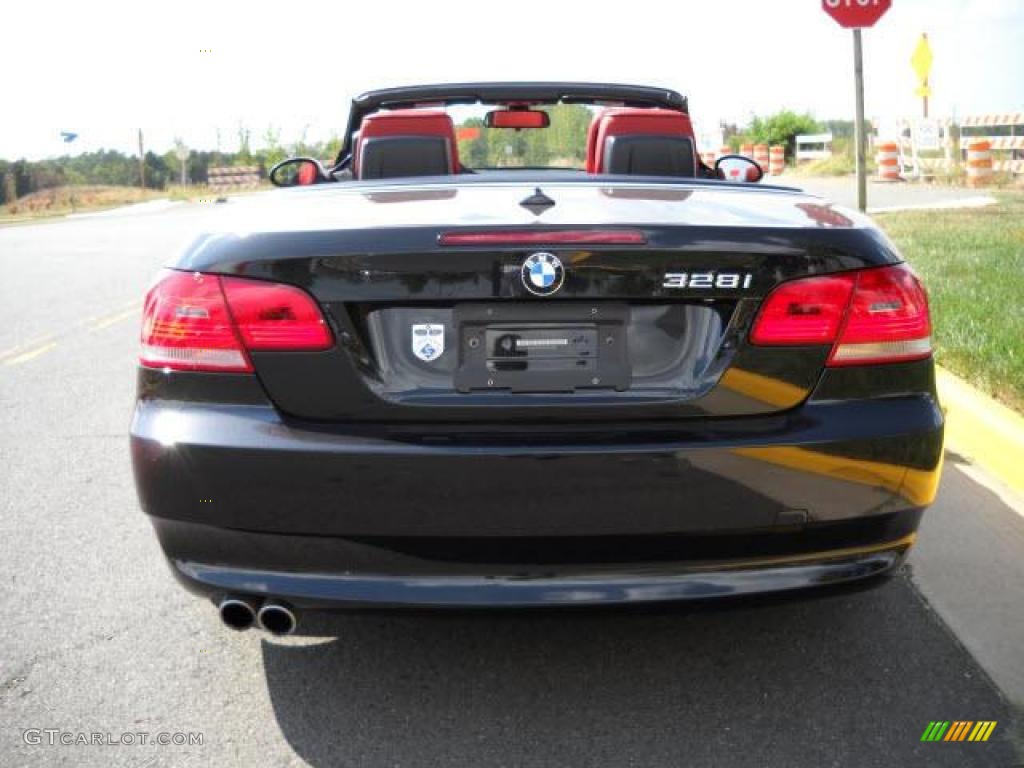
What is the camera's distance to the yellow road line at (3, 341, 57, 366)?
8727 millimetres

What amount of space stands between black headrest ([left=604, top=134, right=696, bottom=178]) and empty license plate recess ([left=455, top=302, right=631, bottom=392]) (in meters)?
1.88

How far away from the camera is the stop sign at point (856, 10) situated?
1190cm

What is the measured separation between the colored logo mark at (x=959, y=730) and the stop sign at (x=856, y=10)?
10195 mm

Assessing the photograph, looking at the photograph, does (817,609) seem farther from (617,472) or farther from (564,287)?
(564,287)

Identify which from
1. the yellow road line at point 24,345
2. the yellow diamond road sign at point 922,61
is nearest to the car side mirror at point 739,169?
the yellow road line at point 24,345

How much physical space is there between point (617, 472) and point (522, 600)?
1.21ft

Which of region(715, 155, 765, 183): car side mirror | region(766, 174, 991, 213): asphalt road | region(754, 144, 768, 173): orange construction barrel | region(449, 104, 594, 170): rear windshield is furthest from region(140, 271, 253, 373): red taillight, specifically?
region(754, 144, 768, 173): orange construction barrel

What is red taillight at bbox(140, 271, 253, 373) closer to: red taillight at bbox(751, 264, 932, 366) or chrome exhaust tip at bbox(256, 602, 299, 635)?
chrome exhaust tip at bbox(256, 602, 299, 635)

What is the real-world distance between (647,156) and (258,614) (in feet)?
8.03

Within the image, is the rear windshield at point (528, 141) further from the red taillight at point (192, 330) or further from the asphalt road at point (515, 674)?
the red taillight at point (192, 330)

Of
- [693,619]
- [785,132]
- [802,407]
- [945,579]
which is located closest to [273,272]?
[802,407]

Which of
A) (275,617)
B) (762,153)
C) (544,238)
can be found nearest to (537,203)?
(544,238)

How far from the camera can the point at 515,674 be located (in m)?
3.34

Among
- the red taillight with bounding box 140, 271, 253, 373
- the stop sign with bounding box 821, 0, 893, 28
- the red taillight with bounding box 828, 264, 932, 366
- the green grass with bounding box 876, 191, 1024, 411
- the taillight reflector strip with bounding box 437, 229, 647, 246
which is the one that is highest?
the stop sign with bounding box 821, 0, 893, 28
